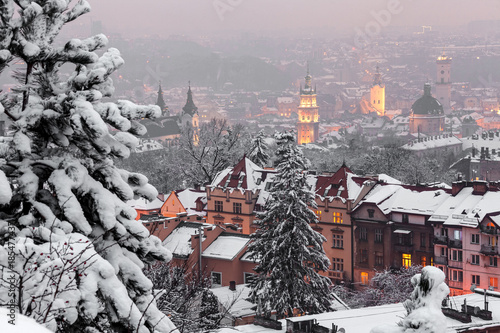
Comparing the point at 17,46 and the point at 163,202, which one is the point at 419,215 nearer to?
the point at 163,202

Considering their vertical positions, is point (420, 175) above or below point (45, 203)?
above

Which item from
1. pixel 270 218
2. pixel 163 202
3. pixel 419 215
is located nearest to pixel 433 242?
pixel 419 215

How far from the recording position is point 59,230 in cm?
570

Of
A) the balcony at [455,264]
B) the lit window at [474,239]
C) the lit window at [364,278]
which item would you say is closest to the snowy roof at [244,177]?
the lit window at [364,278]

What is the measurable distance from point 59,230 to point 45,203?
1.27 feet

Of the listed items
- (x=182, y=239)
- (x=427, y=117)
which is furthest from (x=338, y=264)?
(x=427, y=117)

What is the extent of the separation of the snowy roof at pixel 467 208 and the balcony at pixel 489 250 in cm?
100

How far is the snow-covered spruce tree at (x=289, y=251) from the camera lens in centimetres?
2691

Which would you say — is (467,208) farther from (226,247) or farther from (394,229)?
(226,247)

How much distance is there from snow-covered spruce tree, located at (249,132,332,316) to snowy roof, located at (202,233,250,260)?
3.26 meters

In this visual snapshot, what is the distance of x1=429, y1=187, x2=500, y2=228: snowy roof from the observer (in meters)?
34.6

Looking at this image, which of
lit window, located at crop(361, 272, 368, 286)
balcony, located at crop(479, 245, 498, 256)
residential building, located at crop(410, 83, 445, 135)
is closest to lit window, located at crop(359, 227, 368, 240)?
lit window, located at crop(361, 272, 368, 286)

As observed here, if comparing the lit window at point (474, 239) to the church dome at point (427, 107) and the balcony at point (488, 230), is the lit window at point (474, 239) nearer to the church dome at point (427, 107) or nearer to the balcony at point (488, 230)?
the balcony at point (488, 230)

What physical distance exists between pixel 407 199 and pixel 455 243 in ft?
14.3
